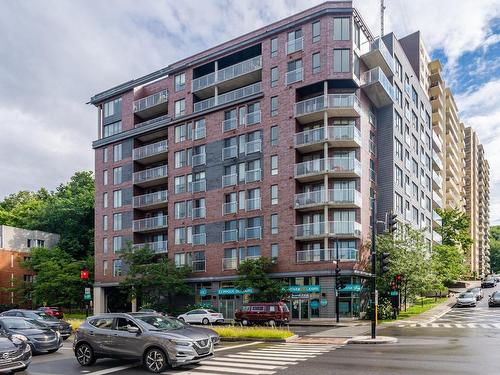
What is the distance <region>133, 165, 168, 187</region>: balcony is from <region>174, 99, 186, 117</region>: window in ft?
18.9

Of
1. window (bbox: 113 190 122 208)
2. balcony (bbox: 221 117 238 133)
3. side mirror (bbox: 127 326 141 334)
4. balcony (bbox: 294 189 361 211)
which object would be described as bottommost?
side mirror (bbox: 127 326 141 334)

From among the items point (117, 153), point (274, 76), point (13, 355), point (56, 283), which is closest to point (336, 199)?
point (274, 76)

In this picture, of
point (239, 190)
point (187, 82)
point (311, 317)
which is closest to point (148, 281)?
point (239, 190)

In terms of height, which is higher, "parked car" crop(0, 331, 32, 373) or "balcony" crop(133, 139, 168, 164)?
"balcony" crop(133, 139, 168, 164)

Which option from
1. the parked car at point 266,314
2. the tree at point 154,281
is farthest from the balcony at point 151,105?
the parked car at point 266,314

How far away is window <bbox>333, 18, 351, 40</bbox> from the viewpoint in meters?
44.6

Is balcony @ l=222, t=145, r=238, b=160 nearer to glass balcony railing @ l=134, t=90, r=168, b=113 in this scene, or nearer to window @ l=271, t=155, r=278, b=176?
window @ l=271, t=155, r=278, b=176

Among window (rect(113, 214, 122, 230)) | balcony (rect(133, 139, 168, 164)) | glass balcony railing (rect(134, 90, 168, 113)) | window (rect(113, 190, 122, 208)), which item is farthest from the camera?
window (rect(113, 190, 122, 208))

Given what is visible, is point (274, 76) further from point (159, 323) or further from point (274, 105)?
point (159, 323)

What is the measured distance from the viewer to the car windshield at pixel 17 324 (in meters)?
20.2

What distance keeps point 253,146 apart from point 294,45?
32.4 feet

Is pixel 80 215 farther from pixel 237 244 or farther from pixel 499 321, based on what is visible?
pixel 499 321

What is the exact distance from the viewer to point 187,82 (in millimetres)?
53969

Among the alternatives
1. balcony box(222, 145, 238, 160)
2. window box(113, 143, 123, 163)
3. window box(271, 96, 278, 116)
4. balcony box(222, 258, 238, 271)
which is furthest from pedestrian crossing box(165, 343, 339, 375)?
window box(113, 143, 123, 163)
